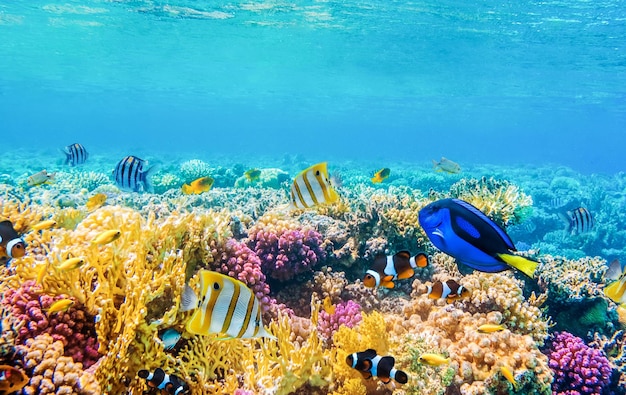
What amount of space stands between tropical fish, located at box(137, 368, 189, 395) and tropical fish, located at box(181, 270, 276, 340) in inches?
44.5

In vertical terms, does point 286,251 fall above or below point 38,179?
above

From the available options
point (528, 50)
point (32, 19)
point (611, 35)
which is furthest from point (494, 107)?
point (32, 19)

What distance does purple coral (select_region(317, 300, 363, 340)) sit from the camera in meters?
4.59

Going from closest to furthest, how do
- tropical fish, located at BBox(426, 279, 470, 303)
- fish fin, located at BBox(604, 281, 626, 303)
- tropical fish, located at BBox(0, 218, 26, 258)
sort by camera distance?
tropical fish, located at BBox(0, 218, 26, 258), fish fin, located at BBox(604, 281, 626, 303), tropical fish, located at BBox(426, 279, 470, 303)

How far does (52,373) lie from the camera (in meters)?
2.67

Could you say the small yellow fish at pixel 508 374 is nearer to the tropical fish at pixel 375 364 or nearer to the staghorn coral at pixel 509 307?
the staghorn coral at pixel 509 307

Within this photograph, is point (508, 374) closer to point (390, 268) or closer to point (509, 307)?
point (509, 307)

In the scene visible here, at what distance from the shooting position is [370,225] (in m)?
6.00

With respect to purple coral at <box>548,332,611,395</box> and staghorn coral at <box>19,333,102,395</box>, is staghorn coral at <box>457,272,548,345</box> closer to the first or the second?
purple coral at <box>548,332,611,395</box>

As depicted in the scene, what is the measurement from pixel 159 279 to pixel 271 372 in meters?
1.35

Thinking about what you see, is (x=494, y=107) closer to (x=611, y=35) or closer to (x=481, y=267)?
(x=611, y=35)

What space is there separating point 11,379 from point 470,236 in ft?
9.93

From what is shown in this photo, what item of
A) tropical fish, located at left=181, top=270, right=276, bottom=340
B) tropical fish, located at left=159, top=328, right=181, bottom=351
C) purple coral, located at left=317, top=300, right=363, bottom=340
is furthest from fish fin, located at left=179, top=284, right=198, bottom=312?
purple coral, located at left=317, top=300, right=363, bottom=340

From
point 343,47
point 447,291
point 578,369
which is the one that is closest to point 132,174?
point 447,291
